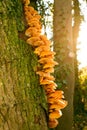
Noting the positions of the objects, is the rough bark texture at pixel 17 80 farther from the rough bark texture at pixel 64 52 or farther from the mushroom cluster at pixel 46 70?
the rough bark texture at pixel 64 52

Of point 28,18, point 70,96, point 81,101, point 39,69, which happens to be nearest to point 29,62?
point 39,69

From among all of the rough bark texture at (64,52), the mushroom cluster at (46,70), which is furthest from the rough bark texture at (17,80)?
the rough bark texture at (64,52)

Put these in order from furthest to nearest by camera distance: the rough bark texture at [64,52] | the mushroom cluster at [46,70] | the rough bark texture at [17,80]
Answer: the rough bark texture at [64,52], the mushroom cluster at [46,70], the rough bark texture at [17,80]

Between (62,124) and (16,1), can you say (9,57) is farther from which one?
(62,124)

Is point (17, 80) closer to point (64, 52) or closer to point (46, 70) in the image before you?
point (46, 70)

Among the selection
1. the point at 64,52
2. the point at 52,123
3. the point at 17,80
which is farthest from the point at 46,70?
the point at 64,52

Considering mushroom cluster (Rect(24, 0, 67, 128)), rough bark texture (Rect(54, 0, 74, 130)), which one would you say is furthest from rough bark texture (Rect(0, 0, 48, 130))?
rough bark texture (Rect(54, 0, 74, 130))
